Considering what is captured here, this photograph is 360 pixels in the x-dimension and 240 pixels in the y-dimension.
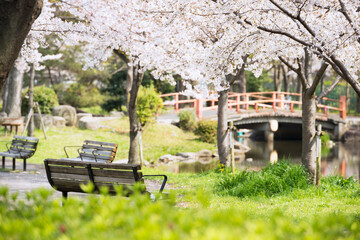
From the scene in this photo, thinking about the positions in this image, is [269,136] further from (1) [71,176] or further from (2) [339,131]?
(1) [71,176]

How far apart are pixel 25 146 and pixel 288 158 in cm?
744

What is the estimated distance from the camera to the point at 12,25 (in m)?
4.77

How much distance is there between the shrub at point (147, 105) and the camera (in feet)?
70.7

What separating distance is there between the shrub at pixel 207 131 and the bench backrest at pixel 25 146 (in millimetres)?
12396

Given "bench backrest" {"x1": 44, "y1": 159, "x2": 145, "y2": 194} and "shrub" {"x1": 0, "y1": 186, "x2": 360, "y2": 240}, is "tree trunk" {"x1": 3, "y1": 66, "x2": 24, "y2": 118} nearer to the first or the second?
"bench backrest" {"x1": 44, "y1": 159, "x2": 145, "y2": 194}

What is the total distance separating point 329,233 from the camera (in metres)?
3.13

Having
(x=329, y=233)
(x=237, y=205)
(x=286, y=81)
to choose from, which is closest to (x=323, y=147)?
(x=286, y=81)

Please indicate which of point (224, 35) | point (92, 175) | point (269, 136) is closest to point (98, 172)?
point (92, 175)

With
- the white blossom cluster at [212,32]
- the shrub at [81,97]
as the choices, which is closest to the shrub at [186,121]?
the shrub at [81,97]

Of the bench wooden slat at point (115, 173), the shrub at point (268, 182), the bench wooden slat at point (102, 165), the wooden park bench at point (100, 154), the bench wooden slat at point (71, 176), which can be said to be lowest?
the shrub at point (268, 182)

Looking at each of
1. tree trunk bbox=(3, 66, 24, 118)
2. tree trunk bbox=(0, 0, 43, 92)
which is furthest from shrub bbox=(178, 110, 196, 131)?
tree trunk bbox=(0, 0, 43, 92)

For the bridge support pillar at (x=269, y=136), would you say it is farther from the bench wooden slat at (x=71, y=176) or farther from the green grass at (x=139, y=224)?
the green grass at (x=139, y=224)

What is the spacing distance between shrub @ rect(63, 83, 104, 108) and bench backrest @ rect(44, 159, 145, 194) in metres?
24.8

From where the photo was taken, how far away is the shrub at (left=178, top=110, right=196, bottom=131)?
23781mm
